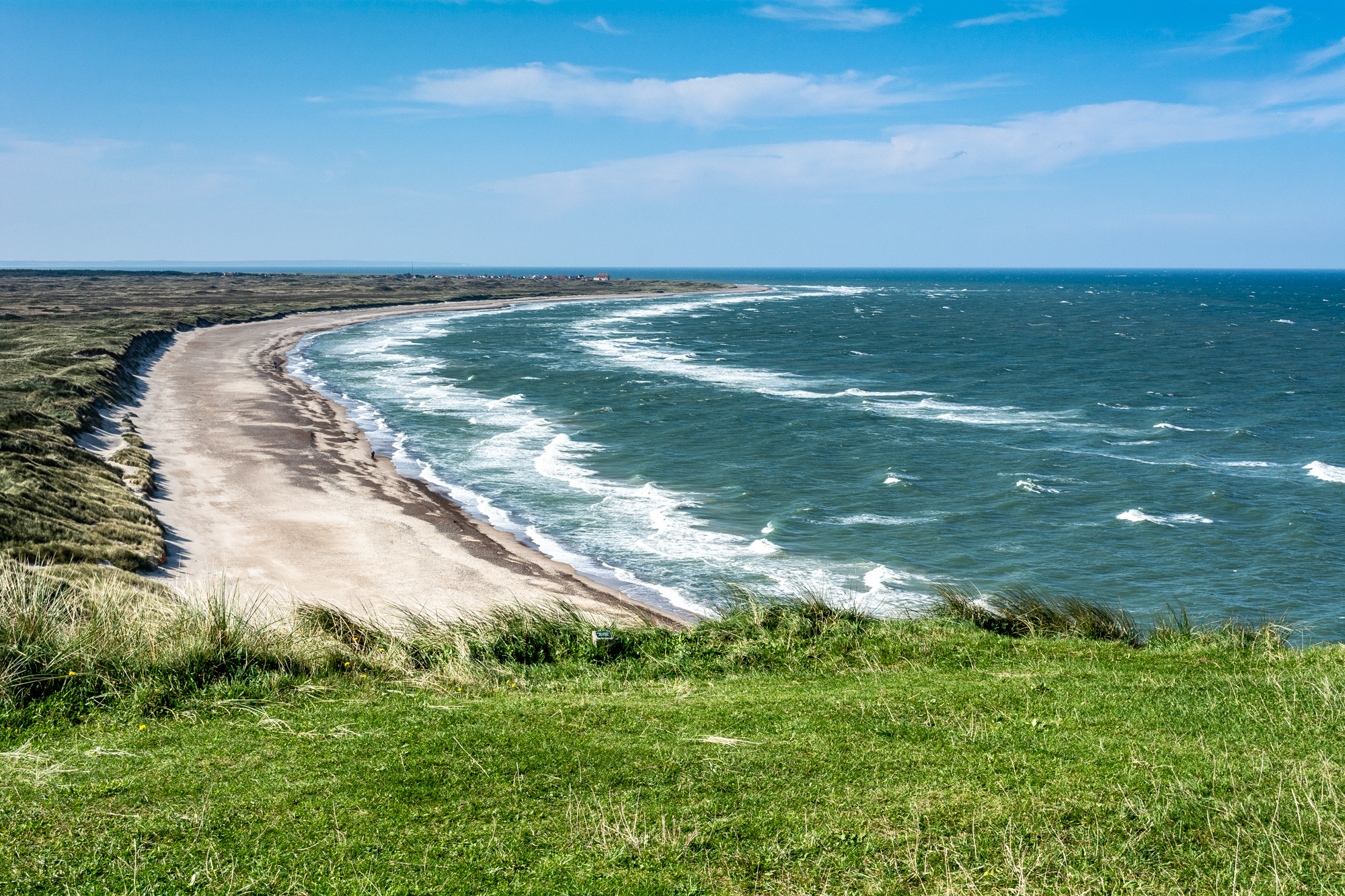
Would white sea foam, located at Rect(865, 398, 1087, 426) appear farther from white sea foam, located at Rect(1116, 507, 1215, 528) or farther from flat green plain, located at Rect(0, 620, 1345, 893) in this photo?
flat green plain, located at Rect(0, 620, 1345, 893)

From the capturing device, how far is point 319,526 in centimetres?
2984

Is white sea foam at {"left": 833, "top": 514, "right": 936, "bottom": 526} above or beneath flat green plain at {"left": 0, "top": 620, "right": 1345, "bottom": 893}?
beneath

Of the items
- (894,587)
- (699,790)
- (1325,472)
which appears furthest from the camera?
(1325,472)

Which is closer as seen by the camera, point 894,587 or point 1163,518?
point 894,587

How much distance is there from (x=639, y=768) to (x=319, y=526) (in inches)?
985

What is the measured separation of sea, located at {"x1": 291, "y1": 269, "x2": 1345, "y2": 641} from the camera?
1051 inches

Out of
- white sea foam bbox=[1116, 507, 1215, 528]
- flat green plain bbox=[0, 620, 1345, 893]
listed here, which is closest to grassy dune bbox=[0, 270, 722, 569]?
flat green plain bbox=[0, 620, 1345, 893]

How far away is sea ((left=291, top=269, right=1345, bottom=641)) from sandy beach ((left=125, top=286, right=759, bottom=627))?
1963 millimetres

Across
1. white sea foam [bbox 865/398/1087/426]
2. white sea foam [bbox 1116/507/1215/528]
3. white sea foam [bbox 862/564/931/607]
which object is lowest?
white sea foam [bbox 862/564/931/607]

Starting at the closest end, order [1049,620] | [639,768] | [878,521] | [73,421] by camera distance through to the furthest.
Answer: [639,768] < [1049,620] < [878,521] < [73,421]

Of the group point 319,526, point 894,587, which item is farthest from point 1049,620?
point 319,526

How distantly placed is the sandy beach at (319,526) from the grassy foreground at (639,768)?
5150 millimetres

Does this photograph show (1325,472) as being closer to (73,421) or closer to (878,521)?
(878,521)

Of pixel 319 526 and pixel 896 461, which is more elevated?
pixel 896 461
